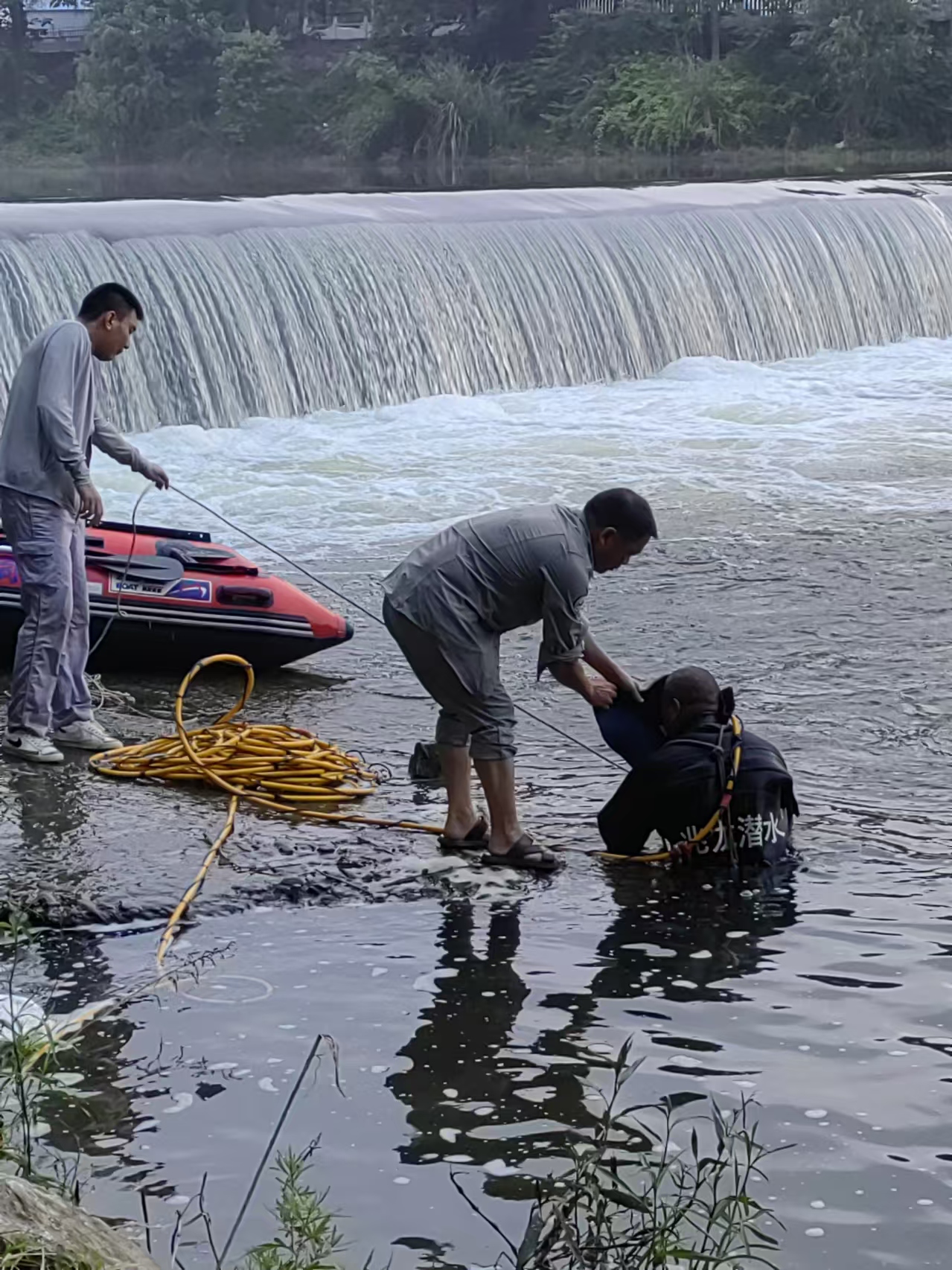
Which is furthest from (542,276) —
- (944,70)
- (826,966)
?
(944,70)

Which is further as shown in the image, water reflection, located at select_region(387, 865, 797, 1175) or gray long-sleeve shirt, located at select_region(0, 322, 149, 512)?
gray long-sleeve shirt, located at select_region(0, 322, 149, 512)

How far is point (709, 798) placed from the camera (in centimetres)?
634

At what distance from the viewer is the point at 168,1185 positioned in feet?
14.0

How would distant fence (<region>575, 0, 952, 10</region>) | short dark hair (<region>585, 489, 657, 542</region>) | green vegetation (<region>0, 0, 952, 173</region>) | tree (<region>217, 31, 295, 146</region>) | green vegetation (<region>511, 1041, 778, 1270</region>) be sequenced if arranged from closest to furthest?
green vegetation (<region>511, 1041, 778, 1270</region>)
short dark hair (<region>585, 489, 657, 542</region>)
green vegetation (<region>0, 0, 952, 173</region>)
distant fence (<region>575, 0, 952, 10</region>)
tree (<region>217, 31, 295, 146</region>)

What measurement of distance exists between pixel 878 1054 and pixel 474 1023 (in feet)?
3.36

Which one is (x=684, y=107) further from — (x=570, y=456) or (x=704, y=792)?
(x=704, y=792)

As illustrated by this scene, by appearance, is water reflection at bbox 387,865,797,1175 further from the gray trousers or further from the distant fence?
the distant fence

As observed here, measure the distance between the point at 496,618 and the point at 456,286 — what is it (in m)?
12.7

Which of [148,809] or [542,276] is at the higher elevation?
[542,276]

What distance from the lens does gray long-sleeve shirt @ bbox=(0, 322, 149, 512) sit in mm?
7145

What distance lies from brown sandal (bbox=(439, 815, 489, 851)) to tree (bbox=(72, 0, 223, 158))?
48292 mm

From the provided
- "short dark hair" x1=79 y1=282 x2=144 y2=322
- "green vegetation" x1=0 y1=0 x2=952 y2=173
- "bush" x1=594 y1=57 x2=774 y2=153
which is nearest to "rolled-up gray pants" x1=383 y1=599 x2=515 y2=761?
"short dark hair" x1=79 y1=282 x2=144 y2=322

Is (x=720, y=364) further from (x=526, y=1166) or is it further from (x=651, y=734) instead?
(x=526, y=1166)

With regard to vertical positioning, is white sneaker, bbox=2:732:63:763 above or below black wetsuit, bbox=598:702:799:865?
below
